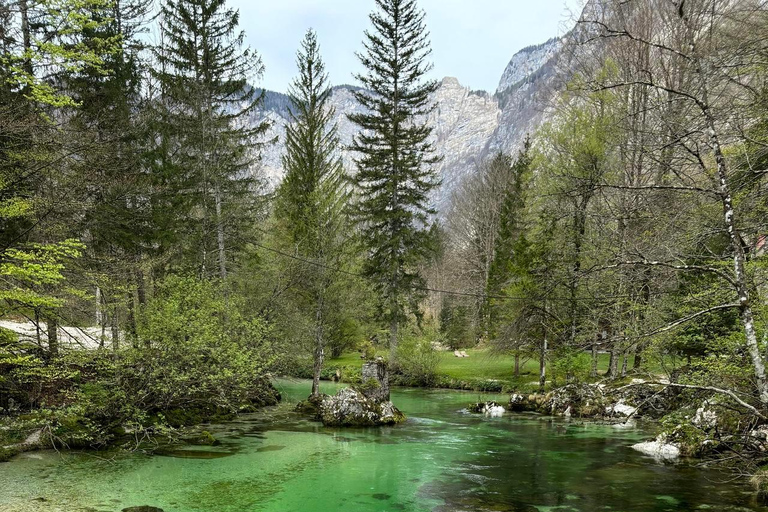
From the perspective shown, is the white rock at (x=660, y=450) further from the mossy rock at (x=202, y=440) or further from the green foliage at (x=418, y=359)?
the green foliage at (x=418, y=359)

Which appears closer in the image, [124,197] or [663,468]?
[663,468]

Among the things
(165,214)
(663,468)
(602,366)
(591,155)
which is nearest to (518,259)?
(591,155)

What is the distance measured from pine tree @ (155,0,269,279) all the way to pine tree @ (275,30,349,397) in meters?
3.05

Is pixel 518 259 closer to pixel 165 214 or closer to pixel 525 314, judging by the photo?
pixel 525 314

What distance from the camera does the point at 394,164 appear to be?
93.8ft

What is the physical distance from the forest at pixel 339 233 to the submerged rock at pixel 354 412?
2617mm

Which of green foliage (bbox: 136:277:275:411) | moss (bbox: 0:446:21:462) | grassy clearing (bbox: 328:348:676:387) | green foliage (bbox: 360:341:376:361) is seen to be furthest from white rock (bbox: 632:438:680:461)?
green foliage (bbox: 360:341:376:361)

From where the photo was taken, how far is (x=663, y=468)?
10922mm

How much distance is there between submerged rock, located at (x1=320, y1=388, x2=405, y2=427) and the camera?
1641 cm

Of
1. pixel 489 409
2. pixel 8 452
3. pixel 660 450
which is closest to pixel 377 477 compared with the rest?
pixel 660 450

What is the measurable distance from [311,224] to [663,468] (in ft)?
47.4

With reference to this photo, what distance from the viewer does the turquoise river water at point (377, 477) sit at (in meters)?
8.36

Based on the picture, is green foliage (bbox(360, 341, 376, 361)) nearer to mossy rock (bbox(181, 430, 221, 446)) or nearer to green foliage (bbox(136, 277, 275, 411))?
green foliage (bbox(136, 277, 275, 411))

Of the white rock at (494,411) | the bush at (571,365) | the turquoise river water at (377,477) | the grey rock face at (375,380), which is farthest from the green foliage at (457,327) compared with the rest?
the turquoise river water at (377,477)
